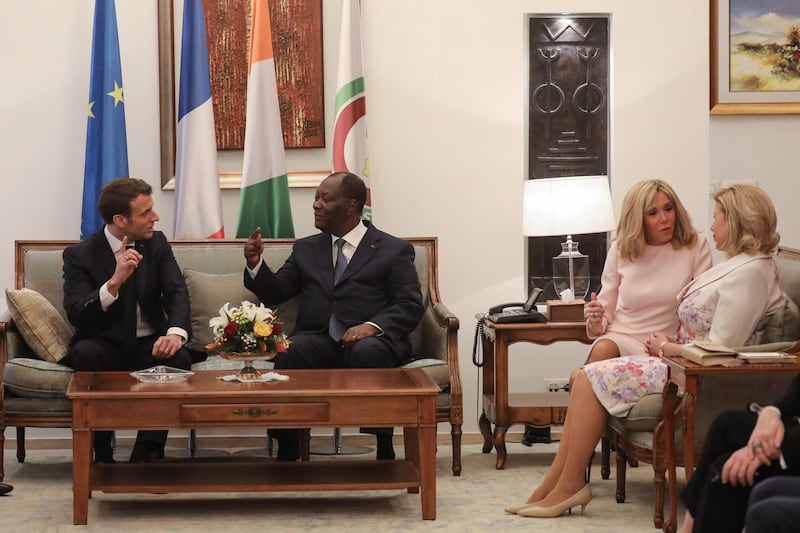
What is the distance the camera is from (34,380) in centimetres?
486

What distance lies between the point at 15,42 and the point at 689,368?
156 inches

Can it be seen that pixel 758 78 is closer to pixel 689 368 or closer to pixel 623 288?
pixel 623 288

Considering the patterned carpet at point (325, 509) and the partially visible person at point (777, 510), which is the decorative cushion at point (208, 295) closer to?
the patterned carpet at point (325, 509)

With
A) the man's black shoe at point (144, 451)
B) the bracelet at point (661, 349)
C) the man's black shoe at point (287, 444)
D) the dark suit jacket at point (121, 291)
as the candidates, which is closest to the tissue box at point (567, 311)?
the bracelet at point (661, 349)

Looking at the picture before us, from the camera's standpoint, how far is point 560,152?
240 inches

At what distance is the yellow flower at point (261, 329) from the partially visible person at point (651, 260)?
138 cm

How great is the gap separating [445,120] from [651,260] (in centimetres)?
165

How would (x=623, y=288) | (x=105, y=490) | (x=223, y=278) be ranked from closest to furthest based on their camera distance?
(x=105, y=490), (x=623, y=288), (x=223, y=278)

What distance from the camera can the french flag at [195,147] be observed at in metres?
5.62

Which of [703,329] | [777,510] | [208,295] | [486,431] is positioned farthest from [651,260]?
[777,510]

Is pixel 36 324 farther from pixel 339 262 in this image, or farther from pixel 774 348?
pixel 774 348

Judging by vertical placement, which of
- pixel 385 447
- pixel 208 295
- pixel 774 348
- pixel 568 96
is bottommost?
pixel 385 447

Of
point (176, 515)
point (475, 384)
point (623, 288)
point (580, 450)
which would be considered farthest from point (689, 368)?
point (475, 384)

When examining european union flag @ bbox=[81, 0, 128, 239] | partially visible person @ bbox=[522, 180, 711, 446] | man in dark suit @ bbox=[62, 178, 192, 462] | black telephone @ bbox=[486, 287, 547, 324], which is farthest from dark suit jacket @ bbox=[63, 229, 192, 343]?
partially visible person @ bbox=[522, 180, 711, 446]
